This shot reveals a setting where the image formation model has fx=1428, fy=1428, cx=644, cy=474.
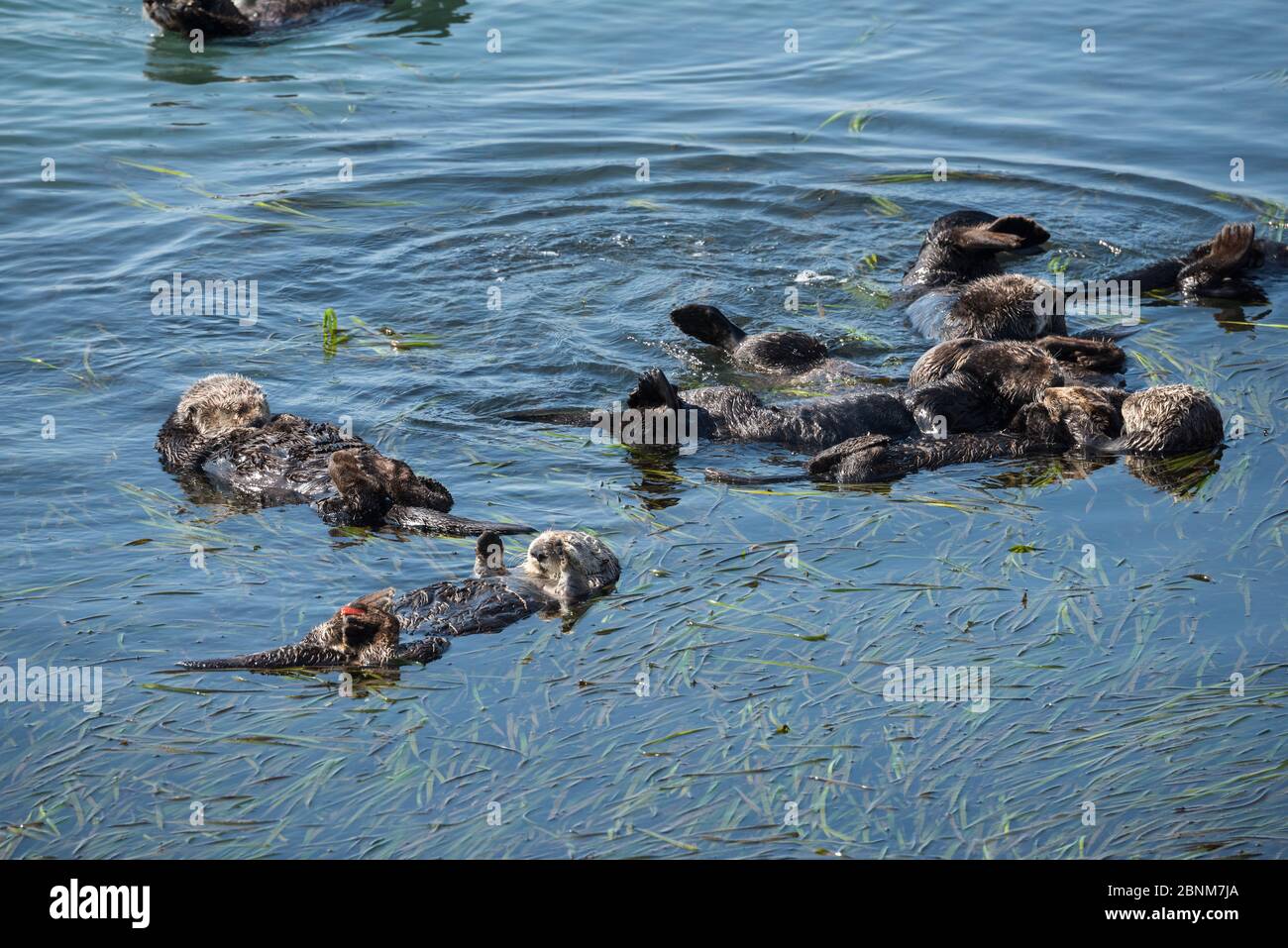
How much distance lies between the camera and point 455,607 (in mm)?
5094

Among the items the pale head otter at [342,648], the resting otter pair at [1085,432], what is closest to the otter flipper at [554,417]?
the resting otter pair at [1085,432]

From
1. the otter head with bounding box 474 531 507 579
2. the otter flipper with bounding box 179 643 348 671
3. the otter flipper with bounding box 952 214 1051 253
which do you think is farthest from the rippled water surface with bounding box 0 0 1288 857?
the otter flipper with bounding box 952 214 1051 253

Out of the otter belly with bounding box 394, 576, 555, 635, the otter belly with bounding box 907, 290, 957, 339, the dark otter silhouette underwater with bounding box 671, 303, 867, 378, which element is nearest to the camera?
the otter belly with bounding box 394, 576, 555, 635

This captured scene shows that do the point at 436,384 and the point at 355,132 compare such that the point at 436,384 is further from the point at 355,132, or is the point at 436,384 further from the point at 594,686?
the point at 355,132

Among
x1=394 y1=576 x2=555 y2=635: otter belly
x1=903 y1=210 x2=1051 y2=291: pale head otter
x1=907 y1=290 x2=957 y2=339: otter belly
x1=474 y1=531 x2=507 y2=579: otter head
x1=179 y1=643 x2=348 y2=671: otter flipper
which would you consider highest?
x1=903 y1=210 x2=1051 y2=291: pale head otter

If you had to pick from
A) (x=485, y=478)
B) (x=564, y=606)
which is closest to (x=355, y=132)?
(x=485, y=478)

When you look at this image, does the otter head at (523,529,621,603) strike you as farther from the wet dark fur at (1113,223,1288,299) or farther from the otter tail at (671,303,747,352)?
the wet dark fur at (1113,223,1288,299)

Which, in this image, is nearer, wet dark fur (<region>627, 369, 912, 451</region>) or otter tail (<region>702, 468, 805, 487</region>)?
otter tail (<region>702, 468, 805, 487</region>)

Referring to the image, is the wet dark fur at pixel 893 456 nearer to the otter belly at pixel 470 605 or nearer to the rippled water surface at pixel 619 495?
the rippled water surface at pixel 619 495

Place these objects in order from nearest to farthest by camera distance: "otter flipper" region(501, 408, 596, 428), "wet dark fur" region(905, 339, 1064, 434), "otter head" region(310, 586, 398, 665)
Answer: "otter head" region(310, 586, 398, 665) < "wet dark fur" region(905, 339, 1064, 434) < "otter flipper" region(501, 408, 596, 428)

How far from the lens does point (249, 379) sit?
711 centimetres

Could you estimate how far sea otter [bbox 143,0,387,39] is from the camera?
42.7 feet

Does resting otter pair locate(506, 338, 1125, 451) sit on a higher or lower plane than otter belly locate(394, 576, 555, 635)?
higher
